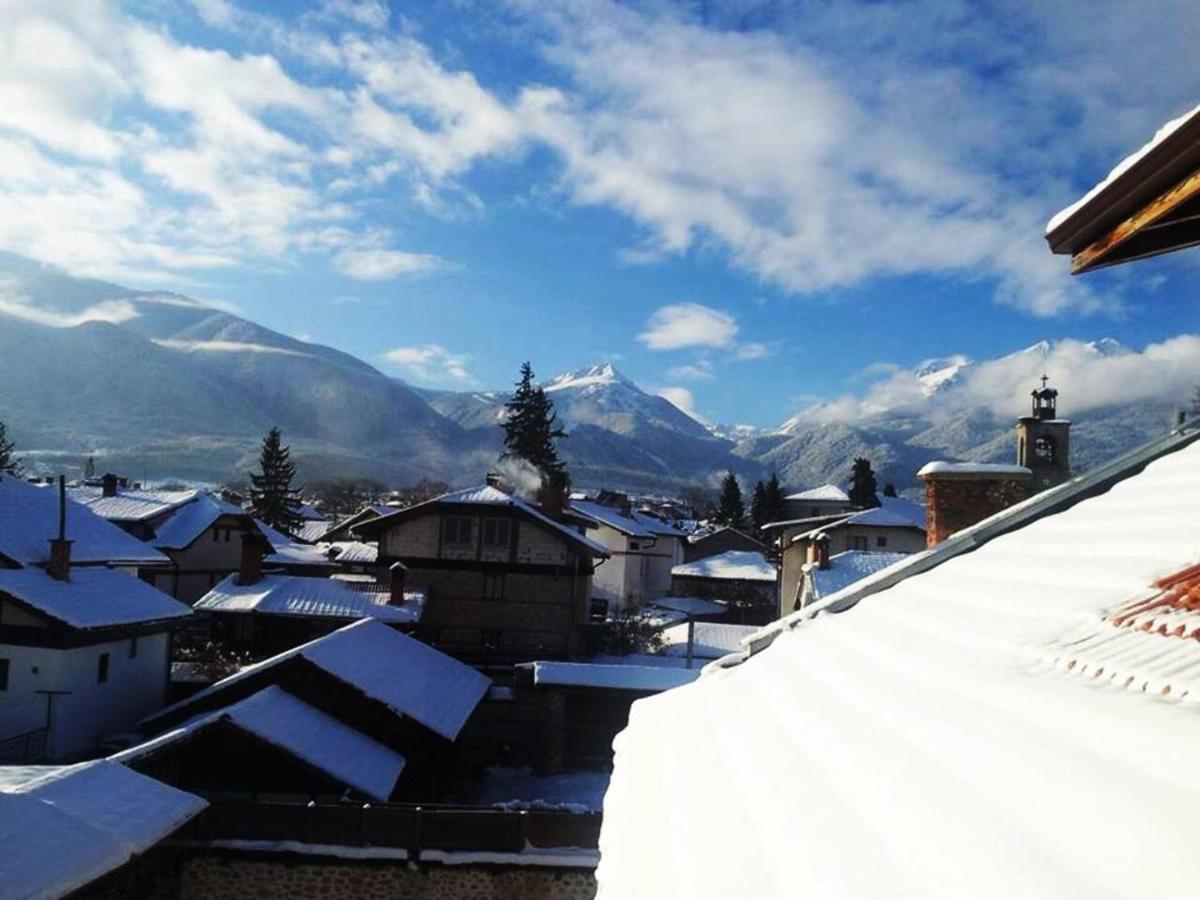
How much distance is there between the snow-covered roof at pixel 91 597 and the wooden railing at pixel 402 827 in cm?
931

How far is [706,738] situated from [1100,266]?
2774 mm

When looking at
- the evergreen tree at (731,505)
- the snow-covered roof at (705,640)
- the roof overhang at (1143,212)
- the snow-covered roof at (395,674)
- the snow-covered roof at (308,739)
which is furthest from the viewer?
the evergreen tree at (731,505)

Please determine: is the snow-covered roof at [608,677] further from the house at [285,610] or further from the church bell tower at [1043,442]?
the church bell tower at [1043,442]

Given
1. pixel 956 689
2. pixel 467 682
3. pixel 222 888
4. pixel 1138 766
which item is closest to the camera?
pixel 1138 766

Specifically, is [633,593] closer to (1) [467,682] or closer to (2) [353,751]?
(1) [467,682]

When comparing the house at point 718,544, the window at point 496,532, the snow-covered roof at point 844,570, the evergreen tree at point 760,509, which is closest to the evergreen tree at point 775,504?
the evergreen tree at point 760,509

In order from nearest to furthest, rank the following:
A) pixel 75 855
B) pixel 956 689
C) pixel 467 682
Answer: pixel 956 689, pixel 75 855, pixel 467 682

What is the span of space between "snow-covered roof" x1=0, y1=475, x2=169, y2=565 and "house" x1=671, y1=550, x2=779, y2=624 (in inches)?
1430

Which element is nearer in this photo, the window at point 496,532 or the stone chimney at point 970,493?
the stone chimney at point 970,493

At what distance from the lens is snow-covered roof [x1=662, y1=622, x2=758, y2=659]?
107ft

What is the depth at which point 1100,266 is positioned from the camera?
148 inches

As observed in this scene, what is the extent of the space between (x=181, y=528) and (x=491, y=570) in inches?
802

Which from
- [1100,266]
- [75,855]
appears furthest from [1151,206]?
[75,855]

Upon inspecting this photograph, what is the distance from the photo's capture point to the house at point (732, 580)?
5838 cm
